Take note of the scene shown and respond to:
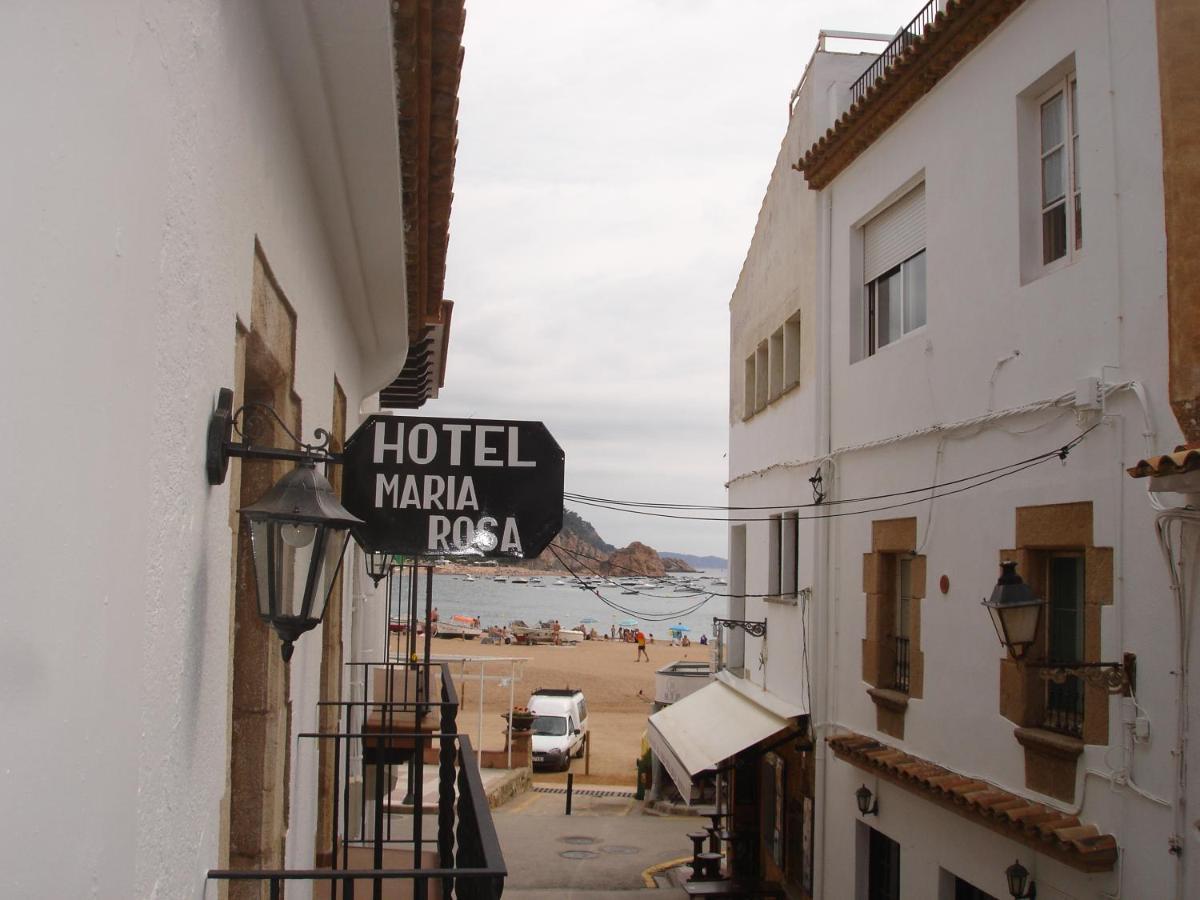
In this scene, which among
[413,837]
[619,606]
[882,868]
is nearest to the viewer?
[413,837]

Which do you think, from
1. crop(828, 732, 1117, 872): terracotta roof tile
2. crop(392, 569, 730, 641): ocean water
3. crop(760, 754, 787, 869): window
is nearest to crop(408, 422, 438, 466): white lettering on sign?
crop(828, 732, 1117, 872): terracotta roof tile

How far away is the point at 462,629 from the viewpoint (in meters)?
82.9

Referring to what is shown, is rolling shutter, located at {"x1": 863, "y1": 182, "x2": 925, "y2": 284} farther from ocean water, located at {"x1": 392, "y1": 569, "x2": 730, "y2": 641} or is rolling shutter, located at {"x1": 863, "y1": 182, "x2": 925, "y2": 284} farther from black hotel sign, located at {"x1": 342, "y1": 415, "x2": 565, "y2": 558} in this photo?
ocean water, located at {"x1": 392, "y1": 569, "x2": 730, "y2": 641}

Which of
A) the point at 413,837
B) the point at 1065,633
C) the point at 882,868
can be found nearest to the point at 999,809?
the point at 1065,633

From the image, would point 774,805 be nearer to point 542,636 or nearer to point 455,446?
point 455,446

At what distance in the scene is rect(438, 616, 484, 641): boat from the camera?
7919cm

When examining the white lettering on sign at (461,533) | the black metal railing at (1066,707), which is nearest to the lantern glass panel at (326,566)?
the white lettering on sign at (461,533)

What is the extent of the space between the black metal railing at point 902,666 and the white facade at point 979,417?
1.62 ft

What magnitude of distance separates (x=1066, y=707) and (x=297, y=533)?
697 centimetres

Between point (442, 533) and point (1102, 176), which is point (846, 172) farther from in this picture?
point (442, 533)

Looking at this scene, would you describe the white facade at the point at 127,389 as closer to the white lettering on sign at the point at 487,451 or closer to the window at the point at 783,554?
the white lettering on sign at the point at 487,451

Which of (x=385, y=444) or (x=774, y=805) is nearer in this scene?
(x=385, y=444)

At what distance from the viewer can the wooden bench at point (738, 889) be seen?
47.5 ft

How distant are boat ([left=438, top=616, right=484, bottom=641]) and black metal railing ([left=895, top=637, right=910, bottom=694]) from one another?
67250 millimetres
